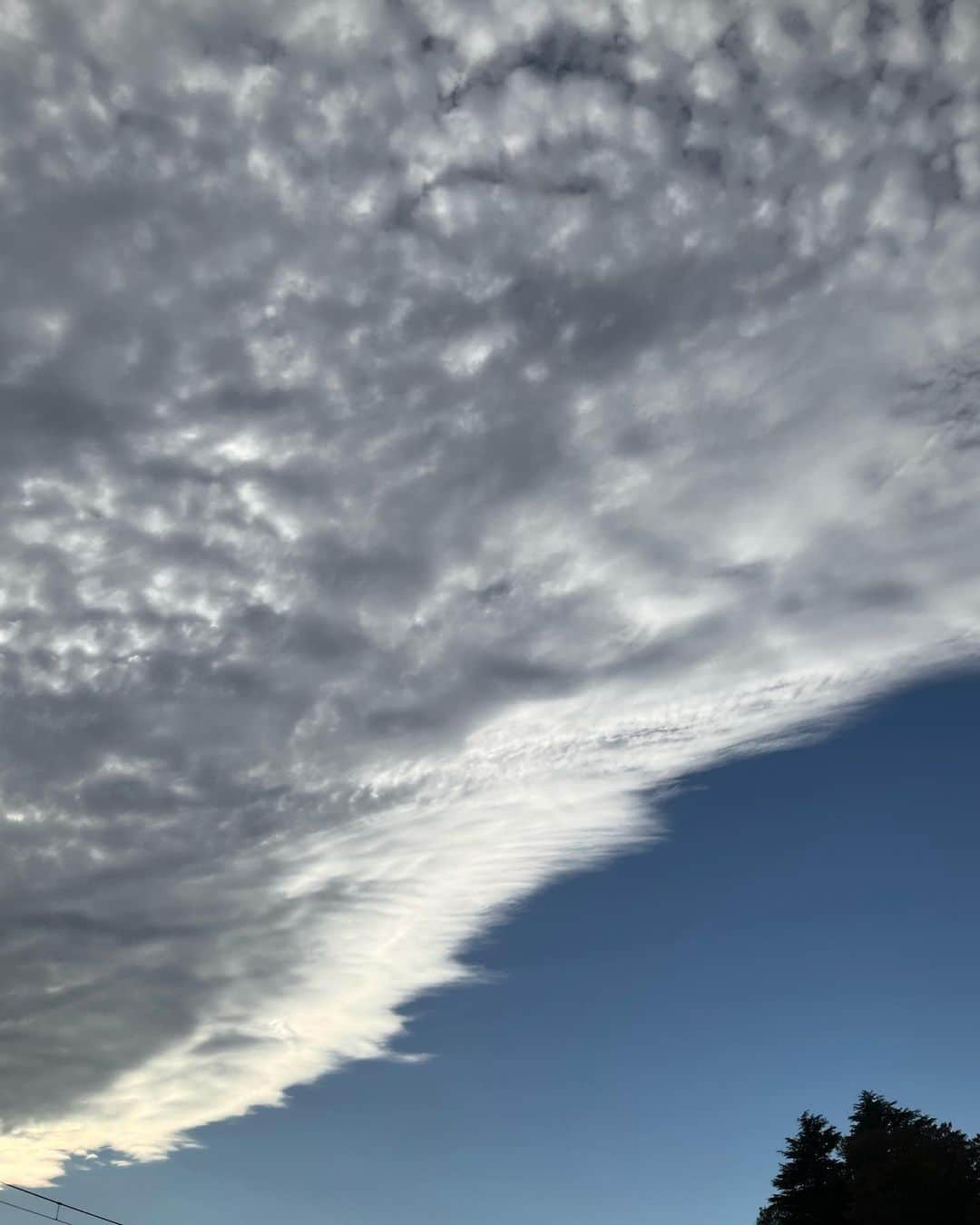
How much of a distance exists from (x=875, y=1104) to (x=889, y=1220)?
22855 mm

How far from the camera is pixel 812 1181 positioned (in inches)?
3388

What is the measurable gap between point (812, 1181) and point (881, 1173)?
1257 cm

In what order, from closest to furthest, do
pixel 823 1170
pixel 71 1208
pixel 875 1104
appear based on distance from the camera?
pixel 71 1208
pixel 823 1170
pixel 875 1104

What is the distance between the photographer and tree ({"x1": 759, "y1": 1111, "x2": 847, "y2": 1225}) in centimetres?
8416

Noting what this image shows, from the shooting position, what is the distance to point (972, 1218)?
6975 cm

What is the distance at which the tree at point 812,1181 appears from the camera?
8416 cm

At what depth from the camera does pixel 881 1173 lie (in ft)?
247

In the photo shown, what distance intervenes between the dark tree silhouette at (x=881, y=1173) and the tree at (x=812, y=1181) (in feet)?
0.24

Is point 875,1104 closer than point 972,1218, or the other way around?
point 972,1218

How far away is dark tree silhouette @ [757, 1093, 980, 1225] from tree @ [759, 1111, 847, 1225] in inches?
2.9

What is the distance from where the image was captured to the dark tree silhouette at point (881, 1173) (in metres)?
73.0

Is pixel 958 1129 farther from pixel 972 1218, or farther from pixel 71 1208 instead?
pixel 71 1208

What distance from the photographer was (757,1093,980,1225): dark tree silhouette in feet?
240

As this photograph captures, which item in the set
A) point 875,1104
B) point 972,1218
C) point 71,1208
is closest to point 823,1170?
point 875,1104
